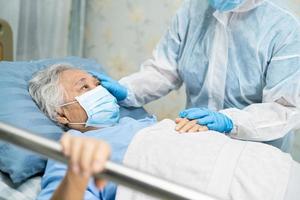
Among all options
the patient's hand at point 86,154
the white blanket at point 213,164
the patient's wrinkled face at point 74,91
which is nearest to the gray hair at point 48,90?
the patient's wrinkled face at point 74,91

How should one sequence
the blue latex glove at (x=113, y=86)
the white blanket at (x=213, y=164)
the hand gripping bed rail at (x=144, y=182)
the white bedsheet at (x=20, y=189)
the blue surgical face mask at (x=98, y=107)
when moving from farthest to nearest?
the blue latex glove at (x=113, y=86) < the blue surgical face mask at (x=98, y=107) < the white bedsheet at (x=20, y=189) < the white blanket at (x=213, y=164) < the hand gripping bed rail at (x=144, y=182)

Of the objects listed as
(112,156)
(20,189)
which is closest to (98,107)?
(112,156)

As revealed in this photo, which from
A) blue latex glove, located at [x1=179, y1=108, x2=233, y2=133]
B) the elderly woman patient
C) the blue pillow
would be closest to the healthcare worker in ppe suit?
blue latex glove, located at [x1=179, y1=108, x2=233, y2=133]

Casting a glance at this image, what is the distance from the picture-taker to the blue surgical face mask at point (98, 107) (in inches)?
59.3

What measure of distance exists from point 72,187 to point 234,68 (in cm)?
87

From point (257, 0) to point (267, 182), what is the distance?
63cm

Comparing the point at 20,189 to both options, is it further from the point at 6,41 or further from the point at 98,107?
the point at 6,41

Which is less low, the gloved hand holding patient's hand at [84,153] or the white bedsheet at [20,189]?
the gloved hand holding patient's hand at [84,153]

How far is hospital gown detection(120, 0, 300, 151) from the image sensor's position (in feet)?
4.67

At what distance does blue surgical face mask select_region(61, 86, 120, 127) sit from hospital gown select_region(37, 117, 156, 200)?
0.14ft

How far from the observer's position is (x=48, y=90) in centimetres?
157

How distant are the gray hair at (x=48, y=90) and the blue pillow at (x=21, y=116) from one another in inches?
1.0

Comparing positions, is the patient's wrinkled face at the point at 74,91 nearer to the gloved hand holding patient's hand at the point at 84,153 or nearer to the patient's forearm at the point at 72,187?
the patient's forearm at the point at 72,187

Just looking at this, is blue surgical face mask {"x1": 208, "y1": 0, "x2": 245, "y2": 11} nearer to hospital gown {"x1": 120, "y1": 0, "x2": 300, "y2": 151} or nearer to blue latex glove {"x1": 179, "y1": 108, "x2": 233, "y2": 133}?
hospital gown {"x1": 120, "y1": 0, "x2": 300, "y2": 151}
